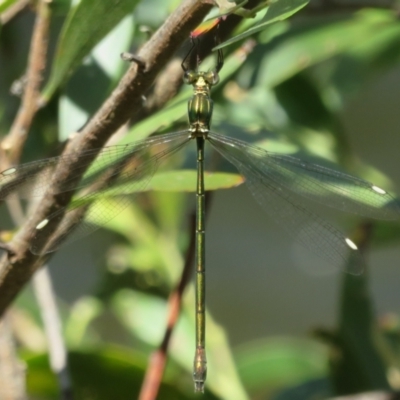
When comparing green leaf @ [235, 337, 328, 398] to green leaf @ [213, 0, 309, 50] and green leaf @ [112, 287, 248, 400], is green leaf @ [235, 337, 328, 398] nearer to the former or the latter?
green leaf @ [112, 287, 248, 400]

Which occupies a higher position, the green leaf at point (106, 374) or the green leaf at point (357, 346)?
the green leaf at point (357, 346)

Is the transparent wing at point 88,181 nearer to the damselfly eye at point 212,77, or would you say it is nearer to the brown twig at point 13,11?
the damselfly eye at point 212,77

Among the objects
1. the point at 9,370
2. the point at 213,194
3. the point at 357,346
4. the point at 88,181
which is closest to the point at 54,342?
the point at 9,370

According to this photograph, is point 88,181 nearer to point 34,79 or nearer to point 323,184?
point 34,79

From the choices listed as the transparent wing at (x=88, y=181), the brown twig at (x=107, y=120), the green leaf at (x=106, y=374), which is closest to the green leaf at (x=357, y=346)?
the green leaf at (x=106, y=374)

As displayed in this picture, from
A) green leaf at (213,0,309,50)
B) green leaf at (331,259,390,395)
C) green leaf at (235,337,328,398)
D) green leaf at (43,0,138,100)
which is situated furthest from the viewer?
green leaf at (235,337,328,398)

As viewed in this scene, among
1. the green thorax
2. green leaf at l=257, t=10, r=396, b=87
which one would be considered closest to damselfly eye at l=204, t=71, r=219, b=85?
the green thorax

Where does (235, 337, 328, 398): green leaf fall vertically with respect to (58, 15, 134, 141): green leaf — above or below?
below
